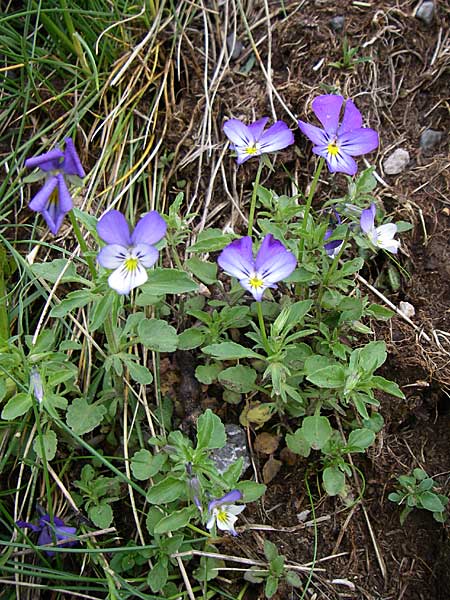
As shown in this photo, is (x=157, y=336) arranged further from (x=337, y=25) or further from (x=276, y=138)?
(x=337, y=25)

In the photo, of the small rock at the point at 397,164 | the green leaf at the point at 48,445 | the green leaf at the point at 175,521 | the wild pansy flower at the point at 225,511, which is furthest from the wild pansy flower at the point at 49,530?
the small rock at the point at 397,164

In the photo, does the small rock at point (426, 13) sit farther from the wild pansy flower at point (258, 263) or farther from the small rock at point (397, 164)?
the wild pansy flower at point (258, 263)

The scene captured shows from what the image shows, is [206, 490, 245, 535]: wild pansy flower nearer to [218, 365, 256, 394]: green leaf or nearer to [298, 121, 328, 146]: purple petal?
[218, 365, 256, 394]: green leaf

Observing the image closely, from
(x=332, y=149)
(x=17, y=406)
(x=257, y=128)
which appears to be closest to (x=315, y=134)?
(x=332, y=149)

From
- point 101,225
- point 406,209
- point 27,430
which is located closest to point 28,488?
point 27,430

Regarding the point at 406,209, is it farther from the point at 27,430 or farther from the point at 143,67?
the point at 27,430

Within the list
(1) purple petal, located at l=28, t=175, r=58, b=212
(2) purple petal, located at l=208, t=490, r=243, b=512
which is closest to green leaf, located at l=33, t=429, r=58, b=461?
(2) purple petal, located at l=208, t=490, r=243, b=512
